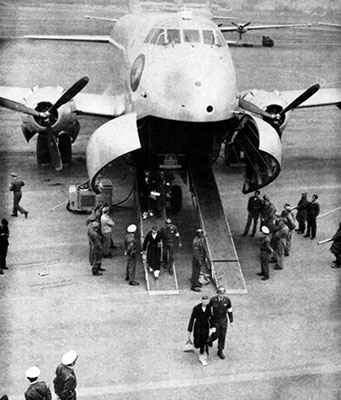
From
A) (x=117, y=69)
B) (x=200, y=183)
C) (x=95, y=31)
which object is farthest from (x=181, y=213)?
(x=95, y=31)

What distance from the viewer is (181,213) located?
76.2 feet

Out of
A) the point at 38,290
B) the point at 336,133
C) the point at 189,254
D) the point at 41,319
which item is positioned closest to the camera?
the point at 41,319

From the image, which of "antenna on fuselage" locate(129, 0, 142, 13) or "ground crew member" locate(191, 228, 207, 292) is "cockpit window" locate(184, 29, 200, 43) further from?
"antenna on fuselage" locate(129, 0, 142, 13)

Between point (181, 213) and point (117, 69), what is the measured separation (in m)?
6.98

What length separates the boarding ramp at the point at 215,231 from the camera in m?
18.2

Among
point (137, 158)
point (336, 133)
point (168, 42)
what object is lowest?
point (336, 133)

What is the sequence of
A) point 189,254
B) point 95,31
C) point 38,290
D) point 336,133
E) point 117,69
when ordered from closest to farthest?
point 38,290 → point 189,254 → point 117,69 → point 336,133 → point 95,31

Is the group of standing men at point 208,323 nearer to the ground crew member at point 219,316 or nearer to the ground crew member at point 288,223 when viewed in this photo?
the ground crew member at point 219,316

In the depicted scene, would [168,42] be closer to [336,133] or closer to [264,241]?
[264,241]

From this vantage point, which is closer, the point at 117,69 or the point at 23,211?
the point at 23,211

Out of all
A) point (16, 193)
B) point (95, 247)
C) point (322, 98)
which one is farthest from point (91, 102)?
point (322, 98)

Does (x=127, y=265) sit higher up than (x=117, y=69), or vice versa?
(x=117, y=69)

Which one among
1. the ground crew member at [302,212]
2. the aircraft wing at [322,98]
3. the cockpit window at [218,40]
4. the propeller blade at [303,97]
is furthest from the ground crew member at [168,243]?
the aircraft wing at [322,98]

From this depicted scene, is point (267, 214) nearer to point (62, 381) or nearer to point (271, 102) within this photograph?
point (271, 102)
